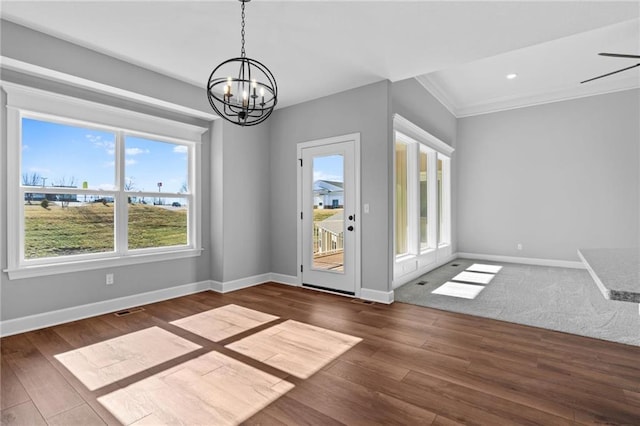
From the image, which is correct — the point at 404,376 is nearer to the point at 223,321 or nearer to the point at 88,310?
the point at 223,321

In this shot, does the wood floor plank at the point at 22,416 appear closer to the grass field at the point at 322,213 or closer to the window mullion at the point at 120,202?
the window mullion at the point at 120,202

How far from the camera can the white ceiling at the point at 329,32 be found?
2.56m

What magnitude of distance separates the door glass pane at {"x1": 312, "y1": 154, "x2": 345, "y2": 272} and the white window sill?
70.9 inches

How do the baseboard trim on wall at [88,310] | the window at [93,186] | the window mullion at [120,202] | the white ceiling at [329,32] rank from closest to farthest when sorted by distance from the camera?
the white ceiling at [329,32]
the baseboard trim on wall at [88,310]
the window at [93,186]
the window mullion at [120,202]

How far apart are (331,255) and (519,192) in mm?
4534

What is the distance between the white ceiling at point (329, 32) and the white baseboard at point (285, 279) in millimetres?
2832

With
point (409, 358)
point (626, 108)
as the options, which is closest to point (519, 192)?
point (626, 108)

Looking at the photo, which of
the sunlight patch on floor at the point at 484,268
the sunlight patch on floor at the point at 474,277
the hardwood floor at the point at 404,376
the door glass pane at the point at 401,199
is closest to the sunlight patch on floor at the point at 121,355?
the hardwood floor at the point at 404,376

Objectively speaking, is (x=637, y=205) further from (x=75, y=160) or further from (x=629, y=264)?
(x=75, y=160)

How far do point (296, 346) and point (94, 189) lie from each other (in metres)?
2.95

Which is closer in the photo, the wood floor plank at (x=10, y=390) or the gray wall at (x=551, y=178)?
the wood floor plank at (x=10, y=390)

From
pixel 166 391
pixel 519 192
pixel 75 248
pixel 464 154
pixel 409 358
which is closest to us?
pixel 166 391

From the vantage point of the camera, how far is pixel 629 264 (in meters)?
1.25

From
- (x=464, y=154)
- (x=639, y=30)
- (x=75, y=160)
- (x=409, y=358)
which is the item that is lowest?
(x=409, y=358)
